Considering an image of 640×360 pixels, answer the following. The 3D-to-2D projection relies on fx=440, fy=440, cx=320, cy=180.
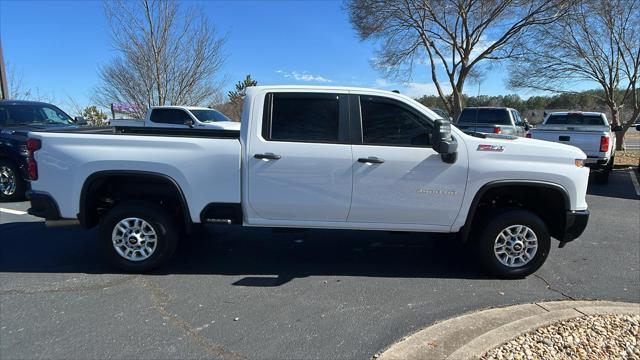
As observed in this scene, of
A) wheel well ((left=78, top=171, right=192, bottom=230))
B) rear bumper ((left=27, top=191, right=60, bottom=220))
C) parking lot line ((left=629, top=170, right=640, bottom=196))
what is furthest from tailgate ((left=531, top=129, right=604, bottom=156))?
rear bumper ((left=27, top=191, right=60, bottom=220))

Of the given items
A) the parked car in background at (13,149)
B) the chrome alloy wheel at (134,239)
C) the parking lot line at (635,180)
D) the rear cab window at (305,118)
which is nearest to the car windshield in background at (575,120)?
the parking lot line at (635,180)

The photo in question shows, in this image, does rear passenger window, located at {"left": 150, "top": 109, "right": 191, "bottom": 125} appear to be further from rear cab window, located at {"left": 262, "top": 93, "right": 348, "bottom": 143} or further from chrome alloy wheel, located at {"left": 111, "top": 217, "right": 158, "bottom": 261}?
rear cab window, located at {"left": 262, "top": 93, "right": 348, "bottom": 143}

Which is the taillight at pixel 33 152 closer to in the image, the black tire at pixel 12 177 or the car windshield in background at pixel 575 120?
the black tire at pixel 12 177

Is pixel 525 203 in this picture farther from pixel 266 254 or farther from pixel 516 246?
pixel 266 254

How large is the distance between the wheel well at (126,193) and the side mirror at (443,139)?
2555mm

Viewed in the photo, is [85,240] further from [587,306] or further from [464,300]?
[587,306]

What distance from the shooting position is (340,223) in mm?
4555

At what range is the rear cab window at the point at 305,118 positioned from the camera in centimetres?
443

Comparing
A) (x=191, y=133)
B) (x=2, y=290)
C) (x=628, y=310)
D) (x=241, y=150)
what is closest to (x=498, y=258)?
(x=628, y=310)

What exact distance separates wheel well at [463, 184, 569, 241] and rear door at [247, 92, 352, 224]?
1427 millimetres

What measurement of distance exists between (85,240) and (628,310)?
20.0 feet

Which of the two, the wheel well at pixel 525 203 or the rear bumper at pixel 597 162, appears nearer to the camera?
the wheel well at pixel 525 203

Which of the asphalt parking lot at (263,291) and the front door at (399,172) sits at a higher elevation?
the front door at (399,172)

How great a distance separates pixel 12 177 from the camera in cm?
825
